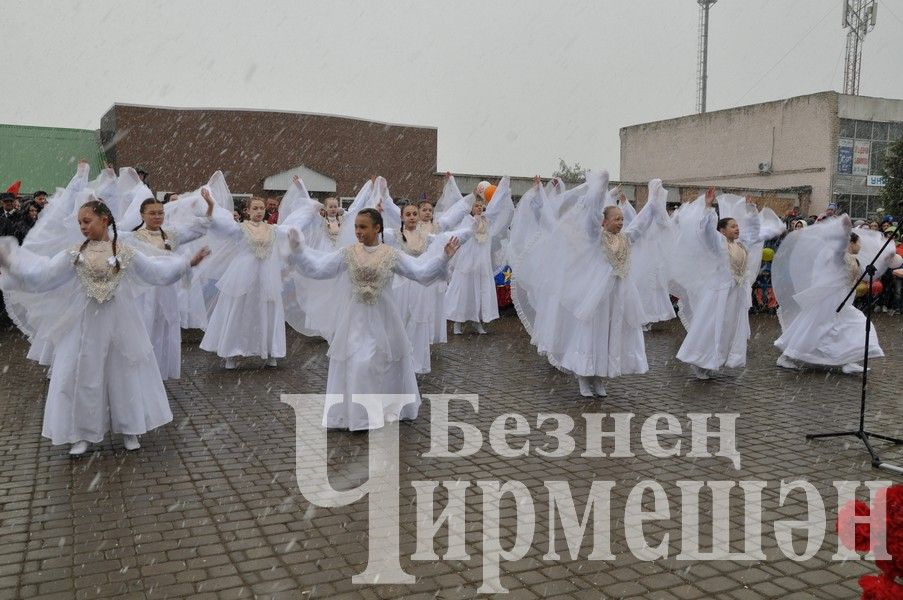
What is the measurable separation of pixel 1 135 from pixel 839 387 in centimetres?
3229

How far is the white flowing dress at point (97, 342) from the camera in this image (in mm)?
6598

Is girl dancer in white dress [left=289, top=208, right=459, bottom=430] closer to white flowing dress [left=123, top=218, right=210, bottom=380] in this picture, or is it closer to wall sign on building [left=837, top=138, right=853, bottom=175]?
white flowing dress [left=123, top=218, right=210, bottom=380]

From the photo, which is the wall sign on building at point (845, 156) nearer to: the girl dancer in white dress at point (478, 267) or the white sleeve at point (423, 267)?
the girl dancer in white dress at point (478, 267)

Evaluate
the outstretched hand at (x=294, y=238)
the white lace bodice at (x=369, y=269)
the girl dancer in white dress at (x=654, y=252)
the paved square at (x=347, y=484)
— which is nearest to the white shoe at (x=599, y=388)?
the paved square at (x=347, y=484)

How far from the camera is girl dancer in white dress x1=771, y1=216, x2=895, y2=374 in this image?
10500mm

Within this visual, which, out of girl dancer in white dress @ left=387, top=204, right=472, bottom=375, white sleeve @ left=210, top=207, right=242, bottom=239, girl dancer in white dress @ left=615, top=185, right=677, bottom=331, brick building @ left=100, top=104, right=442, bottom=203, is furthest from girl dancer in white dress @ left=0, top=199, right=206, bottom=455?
brick building @ left=100, top=104, right=442, bottom=203

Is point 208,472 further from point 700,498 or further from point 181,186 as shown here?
point 181,186

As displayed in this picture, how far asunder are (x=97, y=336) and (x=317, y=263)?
1.93 metres

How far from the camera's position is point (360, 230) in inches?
293

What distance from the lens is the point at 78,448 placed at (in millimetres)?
6633

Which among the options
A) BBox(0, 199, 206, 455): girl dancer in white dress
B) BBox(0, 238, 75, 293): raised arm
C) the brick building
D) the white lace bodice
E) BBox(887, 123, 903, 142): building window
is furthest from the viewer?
BBox(887, 123, 903, 142): building window

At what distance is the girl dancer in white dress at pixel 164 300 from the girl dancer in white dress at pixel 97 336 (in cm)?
206

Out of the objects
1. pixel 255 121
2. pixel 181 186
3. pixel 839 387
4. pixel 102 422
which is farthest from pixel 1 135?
pixel 839 387

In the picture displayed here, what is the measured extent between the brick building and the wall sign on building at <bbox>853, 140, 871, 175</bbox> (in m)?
18.9
